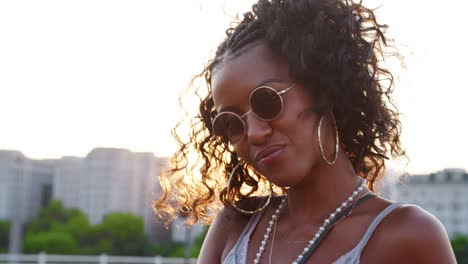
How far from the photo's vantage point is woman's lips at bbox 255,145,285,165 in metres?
1.48

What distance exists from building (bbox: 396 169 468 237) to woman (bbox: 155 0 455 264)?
8648cm

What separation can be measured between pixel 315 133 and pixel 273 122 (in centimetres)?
8

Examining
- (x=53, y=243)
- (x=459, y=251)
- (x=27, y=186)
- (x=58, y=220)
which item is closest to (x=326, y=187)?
(x=459, y=251)

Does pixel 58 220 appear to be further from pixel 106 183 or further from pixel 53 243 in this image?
pixel 106 183

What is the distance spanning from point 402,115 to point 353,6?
0.25 metres

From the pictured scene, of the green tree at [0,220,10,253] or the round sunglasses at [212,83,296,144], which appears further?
the green tree at [0,220,10,253]

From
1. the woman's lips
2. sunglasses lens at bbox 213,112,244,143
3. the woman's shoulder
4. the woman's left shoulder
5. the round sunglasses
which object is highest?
the round sunglasses

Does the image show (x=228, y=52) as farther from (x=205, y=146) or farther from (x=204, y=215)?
(x=204, y=215)

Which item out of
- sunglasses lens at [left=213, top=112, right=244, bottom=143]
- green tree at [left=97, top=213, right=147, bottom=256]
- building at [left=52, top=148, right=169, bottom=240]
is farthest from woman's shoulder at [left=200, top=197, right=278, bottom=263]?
building at [left=52, top=148, right=169, bottom=240]

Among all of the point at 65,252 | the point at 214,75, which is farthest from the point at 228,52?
the point at 65,252

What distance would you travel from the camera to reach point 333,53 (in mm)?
1553

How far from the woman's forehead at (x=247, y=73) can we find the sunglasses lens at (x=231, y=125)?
24mm

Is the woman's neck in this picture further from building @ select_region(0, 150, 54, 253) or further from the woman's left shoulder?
building @ select_region(0, 150, 54, 253)

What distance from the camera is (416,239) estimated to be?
1.42 meters
